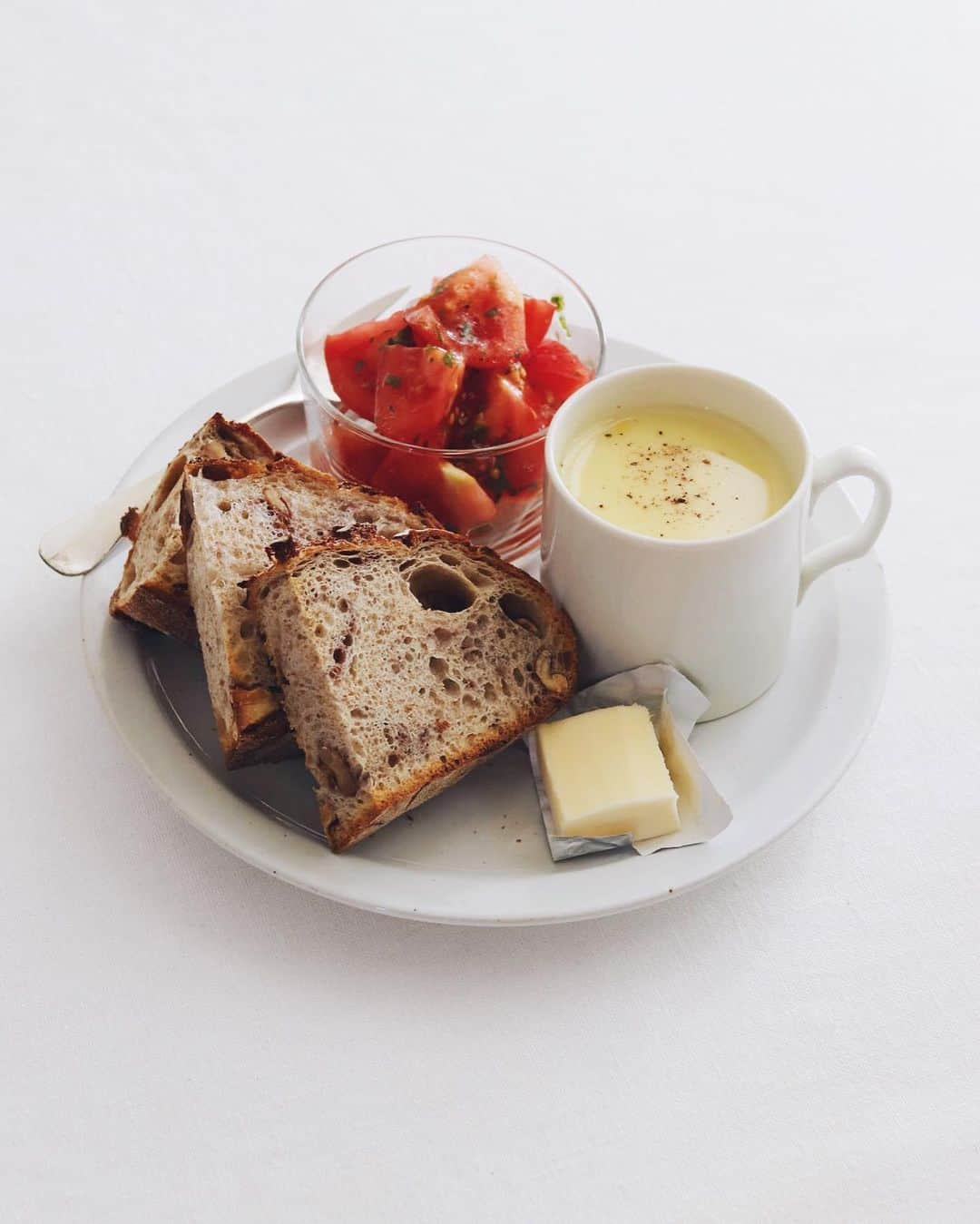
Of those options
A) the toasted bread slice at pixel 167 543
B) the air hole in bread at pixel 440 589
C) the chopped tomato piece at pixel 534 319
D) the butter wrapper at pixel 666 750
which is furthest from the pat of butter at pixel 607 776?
the chopped tomato piece at pixel 534 319

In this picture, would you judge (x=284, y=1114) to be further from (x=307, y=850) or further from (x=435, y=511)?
(x=435, y=511)

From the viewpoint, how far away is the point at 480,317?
242 cm

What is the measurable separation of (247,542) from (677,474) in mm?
737

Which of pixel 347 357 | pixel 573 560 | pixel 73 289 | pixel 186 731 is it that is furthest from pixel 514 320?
pixel 73 289

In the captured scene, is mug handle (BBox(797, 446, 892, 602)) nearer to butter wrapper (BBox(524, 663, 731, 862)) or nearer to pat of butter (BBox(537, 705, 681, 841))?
butter wrapper (BBox(524, 663, 731, 862))

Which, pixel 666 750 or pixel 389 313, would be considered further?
pixel 389 313

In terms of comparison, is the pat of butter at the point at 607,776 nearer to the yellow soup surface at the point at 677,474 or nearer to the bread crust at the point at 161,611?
the yellow soup surface at the point at 677,474

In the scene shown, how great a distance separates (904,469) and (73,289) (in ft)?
6.89

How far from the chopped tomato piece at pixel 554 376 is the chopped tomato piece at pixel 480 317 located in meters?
0.06

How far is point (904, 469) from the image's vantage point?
2.98 meters

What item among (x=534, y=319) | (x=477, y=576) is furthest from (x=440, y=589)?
(x=534, y=319)

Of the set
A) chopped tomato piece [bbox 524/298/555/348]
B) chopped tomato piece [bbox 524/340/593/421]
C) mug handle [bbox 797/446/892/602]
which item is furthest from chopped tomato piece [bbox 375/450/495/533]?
mug handle [bbox 797/446/892/602]

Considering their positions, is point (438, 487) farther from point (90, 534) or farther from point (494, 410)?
point (90, 534)

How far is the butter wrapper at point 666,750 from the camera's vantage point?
2.03 metres
